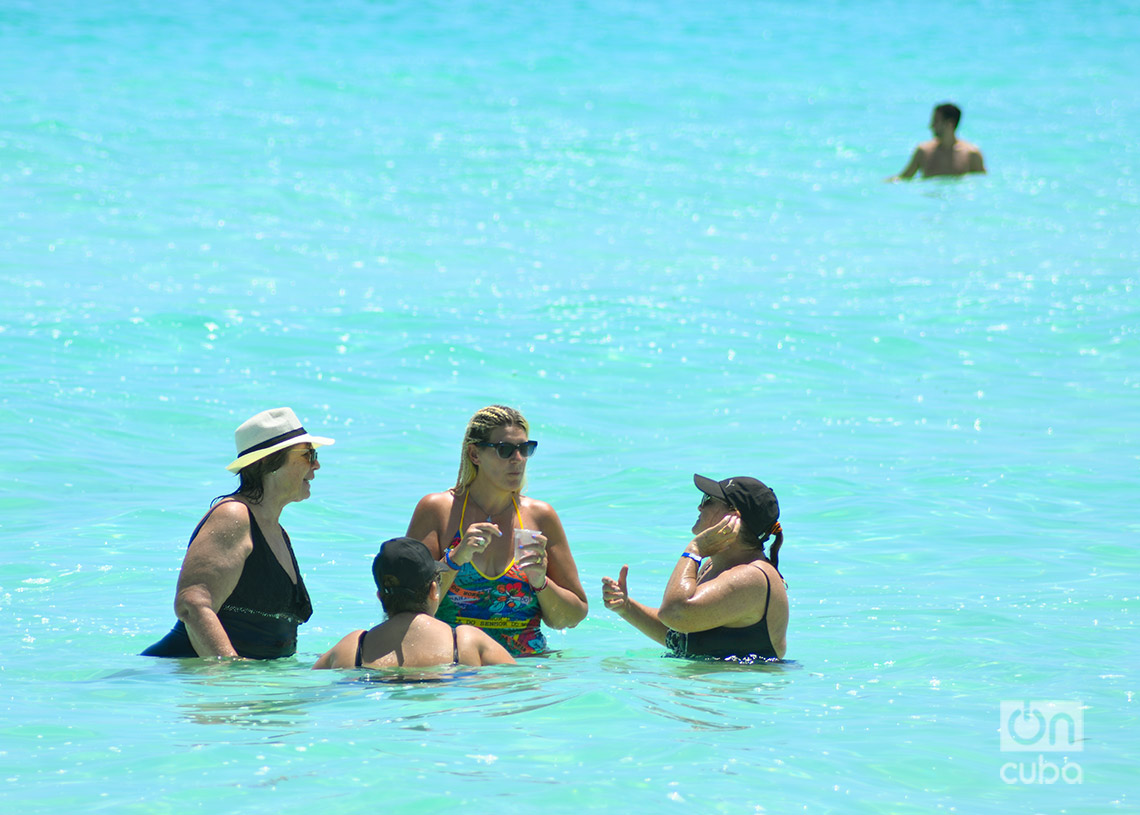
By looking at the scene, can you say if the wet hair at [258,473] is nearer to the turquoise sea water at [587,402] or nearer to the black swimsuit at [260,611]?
the black swimsuit at [260,611]

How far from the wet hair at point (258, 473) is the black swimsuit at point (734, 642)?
1860 millimetres

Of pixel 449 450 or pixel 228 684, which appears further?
pixel 449 450

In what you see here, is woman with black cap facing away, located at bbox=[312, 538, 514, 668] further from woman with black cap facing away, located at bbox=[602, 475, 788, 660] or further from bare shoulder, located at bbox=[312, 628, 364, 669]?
woman with black cap facing away, located at bbox=[602, 475, 788, 660]

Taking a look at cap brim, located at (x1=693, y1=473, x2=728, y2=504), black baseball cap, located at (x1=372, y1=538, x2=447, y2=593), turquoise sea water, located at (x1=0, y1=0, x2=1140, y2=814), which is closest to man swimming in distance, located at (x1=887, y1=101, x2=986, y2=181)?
turquoise sea water, located at (x1=0, y1=0, x2=1140, y2=814)

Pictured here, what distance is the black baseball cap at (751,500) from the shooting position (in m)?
5.64

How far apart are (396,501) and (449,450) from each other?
125 cm

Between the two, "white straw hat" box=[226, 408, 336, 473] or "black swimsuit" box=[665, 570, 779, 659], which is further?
"black swimsuit" box=[665, 570, 779, 659]

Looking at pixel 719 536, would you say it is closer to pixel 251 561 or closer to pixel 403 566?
pixel 403 566

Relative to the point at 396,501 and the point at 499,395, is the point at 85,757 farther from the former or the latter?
the point at 499,395

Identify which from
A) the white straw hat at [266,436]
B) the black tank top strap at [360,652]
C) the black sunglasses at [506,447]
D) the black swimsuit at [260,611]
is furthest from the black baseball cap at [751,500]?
the black swimsuit at [260,611]

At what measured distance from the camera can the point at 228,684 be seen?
5348 millimetres

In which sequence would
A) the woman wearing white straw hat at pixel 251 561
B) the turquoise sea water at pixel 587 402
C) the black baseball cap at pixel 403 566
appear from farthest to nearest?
the woman wearing white straw hat at pixel 251 561 < the black baseball cap at pixel 403 566 < the turquoise sea water at pixel 587 402

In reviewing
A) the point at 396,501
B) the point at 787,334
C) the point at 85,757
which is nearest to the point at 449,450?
the point at 396,501

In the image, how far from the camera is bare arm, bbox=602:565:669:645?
5.65m
